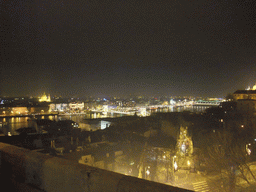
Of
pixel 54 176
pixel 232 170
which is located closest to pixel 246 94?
pixel 232 170

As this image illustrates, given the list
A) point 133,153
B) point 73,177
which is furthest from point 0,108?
point 73,177

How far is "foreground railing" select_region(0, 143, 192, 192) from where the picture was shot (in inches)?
24.5

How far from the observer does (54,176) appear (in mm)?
809

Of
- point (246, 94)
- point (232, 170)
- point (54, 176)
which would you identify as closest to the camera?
point (54, 176)

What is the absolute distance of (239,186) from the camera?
144 inches

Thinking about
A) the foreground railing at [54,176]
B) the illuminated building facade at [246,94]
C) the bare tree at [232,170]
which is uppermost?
the illuminated building facade at [246,94]

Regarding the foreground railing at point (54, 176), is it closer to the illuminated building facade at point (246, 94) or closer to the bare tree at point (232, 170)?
the bare tree at point (232, 170)

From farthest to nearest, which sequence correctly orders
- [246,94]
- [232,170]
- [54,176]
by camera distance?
[246,94] < [232,170] < [54,176]

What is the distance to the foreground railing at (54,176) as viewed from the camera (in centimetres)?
62

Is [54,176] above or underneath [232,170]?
above

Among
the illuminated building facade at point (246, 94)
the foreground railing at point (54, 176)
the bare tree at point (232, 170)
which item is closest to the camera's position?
the foreground railing at point (54, 176)

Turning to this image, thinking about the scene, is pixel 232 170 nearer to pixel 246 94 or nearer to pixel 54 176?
pixel 54 176

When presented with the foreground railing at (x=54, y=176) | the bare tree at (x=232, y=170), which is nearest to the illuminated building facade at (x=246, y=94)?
the bare tree at (x=232, y=170)

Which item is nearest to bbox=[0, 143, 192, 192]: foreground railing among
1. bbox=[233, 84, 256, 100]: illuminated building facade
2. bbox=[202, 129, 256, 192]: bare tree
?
bbox=[202, 129, 256, 192]: bare tree
